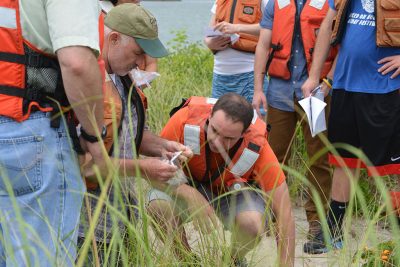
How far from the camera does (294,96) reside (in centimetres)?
466

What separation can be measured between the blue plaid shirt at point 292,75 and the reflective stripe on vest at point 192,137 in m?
1.07

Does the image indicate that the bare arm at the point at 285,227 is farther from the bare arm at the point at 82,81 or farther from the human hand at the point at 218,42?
the human hand at the point at 218,42

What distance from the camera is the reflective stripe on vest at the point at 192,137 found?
369cm

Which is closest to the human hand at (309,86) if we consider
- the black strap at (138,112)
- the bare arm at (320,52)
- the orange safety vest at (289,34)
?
the bare arm at (320,52)

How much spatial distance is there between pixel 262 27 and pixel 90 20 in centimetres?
243

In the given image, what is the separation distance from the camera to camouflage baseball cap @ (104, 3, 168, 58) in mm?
3049

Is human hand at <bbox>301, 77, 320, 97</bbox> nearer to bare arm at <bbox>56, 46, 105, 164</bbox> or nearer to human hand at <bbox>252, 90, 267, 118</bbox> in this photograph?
human hand at <bbox>252, 90, 267, 118</bbox>

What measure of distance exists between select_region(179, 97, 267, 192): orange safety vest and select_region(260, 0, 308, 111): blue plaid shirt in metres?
0.87

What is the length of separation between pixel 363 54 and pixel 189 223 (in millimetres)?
1319

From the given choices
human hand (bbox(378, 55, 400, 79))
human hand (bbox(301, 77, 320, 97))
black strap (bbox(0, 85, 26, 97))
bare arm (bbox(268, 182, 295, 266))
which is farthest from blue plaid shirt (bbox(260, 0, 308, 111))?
black strap (bbox(0, 85, 26, 97))

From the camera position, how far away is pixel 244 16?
5102mm

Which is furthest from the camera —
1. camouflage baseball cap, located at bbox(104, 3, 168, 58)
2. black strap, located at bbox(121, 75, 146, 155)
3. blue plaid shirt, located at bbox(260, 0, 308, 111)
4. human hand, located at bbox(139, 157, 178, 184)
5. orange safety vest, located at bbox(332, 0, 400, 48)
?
blue plaid shirt, located at bbox(260, 0, 308, 111)

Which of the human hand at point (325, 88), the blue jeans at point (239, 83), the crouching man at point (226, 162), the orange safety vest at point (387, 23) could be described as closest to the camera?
the crouching man at point (226, 162)

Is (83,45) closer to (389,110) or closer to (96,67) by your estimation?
(96,67)
